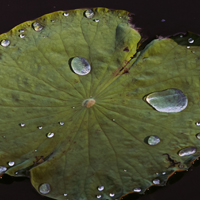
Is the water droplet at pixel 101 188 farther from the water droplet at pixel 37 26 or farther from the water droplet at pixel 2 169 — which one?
the water droplet at pixel 37 26

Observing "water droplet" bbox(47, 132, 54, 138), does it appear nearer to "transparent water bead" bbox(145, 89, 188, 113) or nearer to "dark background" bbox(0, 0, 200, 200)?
"transparent water bead" bbox(145, 89, 188, 113)

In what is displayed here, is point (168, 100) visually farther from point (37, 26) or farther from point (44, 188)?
point (37, 26)

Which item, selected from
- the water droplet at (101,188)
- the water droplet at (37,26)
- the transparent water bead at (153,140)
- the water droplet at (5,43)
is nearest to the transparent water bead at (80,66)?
the water droplet at (37,26)

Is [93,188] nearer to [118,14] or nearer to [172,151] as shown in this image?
[172,151]

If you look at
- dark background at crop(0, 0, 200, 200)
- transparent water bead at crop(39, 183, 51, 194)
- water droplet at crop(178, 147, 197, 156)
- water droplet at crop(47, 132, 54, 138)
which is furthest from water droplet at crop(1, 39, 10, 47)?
water droplet at crop(178, 147, 197, 156)

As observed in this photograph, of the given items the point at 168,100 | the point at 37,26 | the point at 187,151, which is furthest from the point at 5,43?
the point at 187,151

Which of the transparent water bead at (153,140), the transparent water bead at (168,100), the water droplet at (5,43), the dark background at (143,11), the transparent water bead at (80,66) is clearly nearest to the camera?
the transparent water bead at (153,140)
